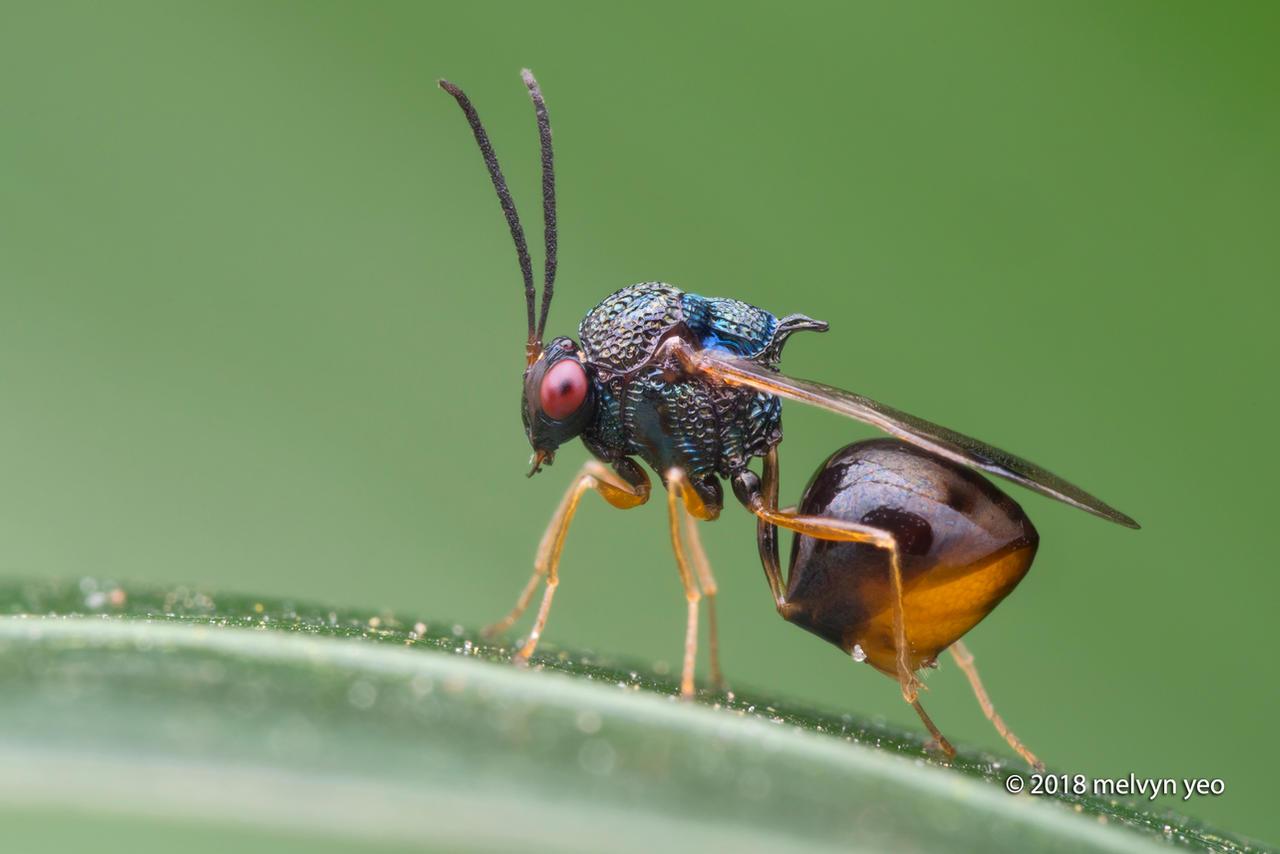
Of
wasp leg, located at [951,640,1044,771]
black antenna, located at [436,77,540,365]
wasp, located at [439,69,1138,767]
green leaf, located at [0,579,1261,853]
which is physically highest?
black antenna, located at [436,77,540,365]

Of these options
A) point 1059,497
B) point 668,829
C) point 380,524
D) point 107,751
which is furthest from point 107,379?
point 668,829

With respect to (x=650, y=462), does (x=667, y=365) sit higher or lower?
higher

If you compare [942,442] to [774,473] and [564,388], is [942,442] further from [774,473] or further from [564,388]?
[564,388]

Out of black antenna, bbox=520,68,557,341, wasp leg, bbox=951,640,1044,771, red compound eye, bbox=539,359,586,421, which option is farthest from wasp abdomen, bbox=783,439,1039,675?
black antenna, bbox=520,68,557,341

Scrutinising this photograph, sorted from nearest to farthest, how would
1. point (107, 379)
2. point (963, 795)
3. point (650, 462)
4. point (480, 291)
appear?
point (963, 795) → point (650, 462) → point (107, 379) → point (480, 291)

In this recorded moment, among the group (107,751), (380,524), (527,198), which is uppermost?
(527,198)

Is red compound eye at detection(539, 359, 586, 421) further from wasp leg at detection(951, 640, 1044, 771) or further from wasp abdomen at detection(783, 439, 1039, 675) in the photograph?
wasp leg at detection(951, 640, 1044, 771)

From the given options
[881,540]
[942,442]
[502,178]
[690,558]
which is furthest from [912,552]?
[502,178]

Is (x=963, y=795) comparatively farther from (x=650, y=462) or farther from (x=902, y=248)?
(x=902, y=248)

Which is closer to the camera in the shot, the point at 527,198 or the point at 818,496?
the point at 818,496
